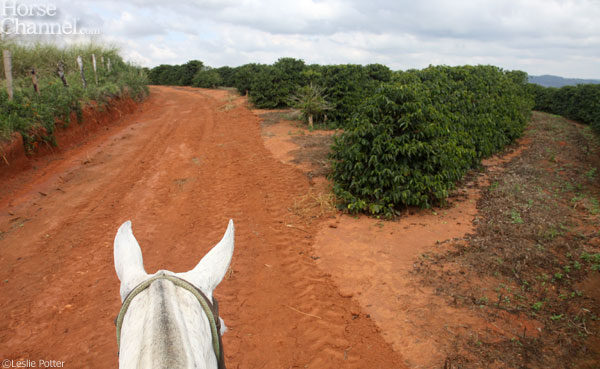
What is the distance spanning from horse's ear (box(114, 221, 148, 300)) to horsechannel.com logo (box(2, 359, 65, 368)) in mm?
2184

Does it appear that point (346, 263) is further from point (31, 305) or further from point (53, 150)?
point (53, 150)

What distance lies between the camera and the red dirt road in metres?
3.08

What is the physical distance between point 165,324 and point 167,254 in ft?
12.4

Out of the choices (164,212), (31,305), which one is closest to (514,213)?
(164,212)

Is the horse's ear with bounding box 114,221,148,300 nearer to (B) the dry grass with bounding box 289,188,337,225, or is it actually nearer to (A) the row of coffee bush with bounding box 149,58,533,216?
(B) the dry grass with bounding box 289,188,337,225

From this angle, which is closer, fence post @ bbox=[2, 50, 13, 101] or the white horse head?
the white horse head

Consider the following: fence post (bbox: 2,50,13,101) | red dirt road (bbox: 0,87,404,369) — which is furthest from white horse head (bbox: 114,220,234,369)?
fence post (bbox: 2,50,13,101)

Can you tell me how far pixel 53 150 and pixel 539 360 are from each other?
10.4 metres

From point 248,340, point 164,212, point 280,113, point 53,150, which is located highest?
point 280,113

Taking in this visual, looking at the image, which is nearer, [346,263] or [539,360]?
[539,360]

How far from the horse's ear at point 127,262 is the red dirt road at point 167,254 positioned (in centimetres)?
187

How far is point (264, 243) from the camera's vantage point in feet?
15.9

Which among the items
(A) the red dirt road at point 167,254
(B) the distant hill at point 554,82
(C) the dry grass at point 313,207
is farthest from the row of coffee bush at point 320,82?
(B) the distant hill at point 554,82

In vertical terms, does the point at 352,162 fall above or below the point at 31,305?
above
